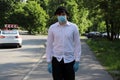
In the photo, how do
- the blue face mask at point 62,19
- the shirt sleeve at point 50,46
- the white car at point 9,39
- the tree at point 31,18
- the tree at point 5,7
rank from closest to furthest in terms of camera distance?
1. the blue face mask at point 62,19
2. the shirt sleeve at point 50,46
3. the white car at point 9,39
4. the tree at point 5,7
5. the tree at point 31,18

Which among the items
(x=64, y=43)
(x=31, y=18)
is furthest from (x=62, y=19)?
(x=31, y=18)

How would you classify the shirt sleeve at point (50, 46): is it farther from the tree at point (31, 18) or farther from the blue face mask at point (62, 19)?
the tree at point (31, 18)

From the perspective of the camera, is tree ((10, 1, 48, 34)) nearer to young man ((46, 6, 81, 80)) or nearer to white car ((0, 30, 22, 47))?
white car ((0, 30, 22, 47))

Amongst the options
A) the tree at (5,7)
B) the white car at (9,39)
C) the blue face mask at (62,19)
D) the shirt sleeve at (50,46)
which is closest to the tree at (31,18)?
the tree at (5,7)

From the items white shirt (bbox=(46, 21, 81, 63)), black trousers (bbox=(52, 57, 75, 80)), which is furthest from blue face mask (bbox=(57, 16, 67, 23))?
black trousers (bbox=(52, 57, 75, 80))

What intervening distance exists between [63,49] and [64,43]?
0.10m

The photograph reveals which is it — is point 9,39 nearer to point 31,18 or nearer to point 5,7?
point 5,7

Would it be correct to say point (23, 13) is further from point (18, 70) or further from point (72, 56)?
point (72, 56)

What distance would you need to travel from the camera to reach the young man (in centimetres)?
645

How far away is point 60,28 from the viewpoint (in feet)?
21.2

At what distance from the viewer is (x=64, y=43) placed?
6.45 m

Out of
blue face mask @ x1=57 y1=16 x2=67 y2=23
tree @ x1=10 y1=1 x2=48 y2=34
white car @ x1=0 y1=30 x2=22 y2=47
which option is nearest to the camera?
blue face mask @ x1=57 y1=16 x2=67 y2=23

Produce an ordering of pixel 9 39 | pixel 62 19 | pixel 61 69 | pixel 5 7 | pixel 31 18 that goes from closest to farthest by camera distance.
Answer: pixel 62 19 < pixel 61 69 < pixel 9 39 < pixel 5 7 < pixel 31 18

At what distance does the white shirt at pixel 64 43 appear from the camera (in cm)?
645
